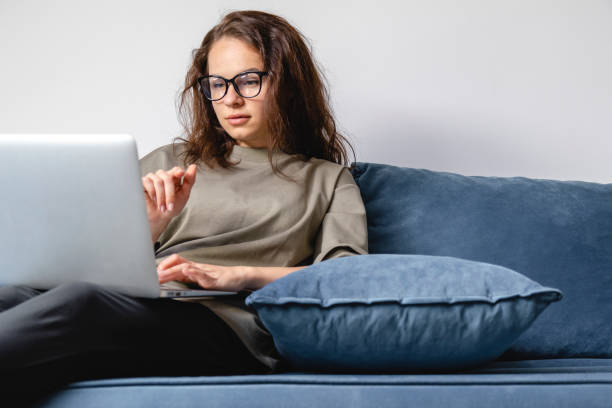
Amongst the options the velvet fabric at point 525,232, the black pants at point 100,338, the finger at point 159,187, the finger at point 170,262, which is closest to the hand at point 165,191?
the finger at point 159,187

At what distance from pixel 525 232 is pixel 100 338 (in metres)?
0.97

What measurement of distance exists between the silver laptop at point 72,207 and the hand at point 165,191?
30 cm

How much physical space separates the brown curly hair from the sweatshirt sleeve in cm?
15

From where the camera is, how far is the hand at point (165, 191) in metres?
1.14

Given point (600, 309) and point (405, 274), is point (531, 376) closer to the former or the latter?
point (405, 274)

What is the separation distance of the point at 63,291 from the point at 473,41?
1513mm

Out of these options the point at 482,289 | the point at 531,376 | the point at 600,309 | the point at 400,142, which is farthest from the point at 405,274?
the point at 400,142

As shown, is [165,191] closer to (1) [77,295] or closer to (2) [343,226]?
(1) [77,295]

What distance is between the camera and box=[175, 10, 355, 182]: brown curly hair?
1.51 meters

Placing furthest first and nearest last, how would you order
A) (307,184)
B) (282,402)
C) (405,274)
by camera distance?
(307,184) → (405,274) → (282,402)

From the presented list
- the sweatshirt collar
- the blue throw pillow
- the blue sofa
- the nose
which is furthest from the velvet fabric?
the blue throw pillow

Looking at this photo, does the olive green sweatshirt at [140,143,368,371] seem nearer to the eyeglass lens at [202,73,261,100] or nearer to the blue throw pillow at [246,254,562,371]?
the eyeglass lens at [202,73,261,100]

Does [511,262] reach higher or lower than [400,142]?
lower

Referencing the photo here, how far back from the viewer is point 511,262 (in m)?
1.38
